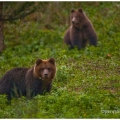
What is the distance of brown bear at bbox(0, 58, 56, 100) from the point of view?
10664 mm

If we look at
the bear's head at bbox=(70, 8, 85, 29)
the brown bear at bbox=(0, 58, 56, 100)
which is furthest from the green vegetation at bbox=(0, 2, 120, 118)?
the bear's head at bbox=(70, 8, 85, 29)

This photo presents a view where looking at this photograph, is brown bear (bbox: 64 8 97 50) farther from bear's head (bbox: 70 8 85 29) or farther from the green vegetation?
the green vegetation

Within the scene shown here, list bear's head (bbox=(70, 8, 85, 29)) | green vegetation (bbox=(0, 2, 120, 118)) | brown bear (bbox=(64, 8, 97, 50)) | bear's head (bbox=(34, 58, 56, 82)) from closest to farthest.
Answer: green vegetation (bbox=(0, 2, 120, 118))
bear's head (bbox=(34, 58, 56, 82))
brown bear (bbox=(64, 8, 97, 50))
bear's head (bbox=(70, 8, 85, 29))

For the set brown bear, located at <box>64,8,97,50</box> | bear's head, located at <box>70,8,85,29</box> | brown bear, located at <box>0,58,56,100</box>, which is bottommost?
brown bear, located at <box>0,58,56,100</box>

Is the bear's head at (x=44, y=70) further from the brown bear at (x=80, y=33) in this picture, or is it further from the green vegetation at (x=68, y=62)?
the brown bear at (x=80, y=33)

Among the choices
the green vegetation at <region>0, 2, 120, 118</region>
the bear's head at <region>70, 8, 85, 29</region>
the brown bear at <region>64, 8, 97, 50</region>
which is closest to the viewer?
the green vegetation at <region>0, 2, 120, 118</region>

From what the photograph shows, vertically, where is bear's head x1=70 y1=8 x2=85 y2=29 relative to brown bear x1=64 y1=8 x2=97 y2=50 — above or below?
above

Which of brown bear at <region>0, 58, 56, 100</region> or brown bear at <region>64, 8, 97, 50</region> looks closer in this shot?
brown bear at <region>0, 58, 56, 100</region>

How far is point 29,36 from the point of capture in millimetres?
18547

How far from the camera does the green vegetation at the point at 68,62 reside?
9328 millimetres

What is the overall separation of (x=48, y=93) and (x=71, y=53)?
4974mm

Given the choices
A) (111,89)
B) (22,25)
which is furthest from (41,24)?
(111,89)

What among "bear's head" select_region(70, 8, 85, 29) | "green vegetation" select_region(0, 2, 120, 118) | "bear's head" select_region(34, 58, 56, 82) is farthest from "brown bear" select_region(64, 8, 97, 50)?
"bear's head" select_region(34, 58, 56, 82)

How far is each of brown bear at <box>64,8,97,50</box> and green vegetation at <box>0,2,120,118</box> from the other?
0.39 metres
